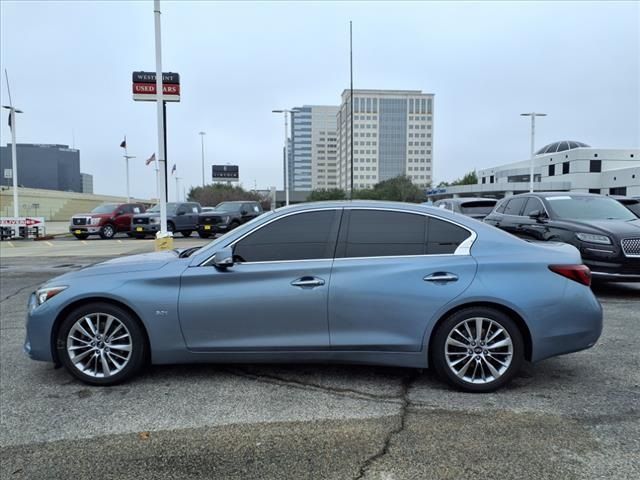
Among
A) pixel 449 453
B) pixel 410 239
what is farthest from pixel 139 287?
pixel 449 453

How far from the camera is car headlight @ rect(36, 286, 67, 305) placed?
12.9 ft

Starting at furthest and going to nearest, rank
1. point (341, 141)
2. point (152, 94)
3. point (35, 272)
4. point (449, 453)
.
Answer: point (341, 141)
point (152, 94)
point (35, 272)
point (449, 453)

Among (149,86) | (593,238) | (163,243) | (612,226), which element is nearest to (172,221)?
(149,86)

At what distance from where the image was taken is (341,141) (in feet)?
305

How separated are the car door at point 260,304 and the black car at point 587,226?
5.32 metres

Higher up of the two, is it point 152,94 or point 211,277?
point 152,94

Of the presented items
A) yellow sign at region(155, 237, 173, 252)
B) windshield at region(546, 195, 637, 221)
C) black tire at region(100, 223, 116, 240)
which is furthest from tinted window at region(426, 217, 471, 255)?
black tire at region(100, 223, 116, 240)

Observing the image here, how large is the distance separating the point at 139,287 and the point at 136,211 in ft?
74.8

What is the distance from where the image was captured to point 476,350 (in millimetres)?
3738

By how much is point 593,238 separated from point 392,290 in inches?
201

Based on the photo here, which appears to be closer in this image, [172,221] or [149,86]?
[149,86]

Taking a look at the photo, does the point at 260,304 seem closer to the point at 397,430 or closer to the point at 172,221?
the point at 397,430

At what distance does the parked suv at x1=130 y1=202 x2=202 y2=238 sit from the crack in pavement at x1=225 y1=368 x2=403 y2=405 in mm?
19107

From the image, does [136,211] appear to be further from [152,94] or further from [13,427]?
[13,427]
